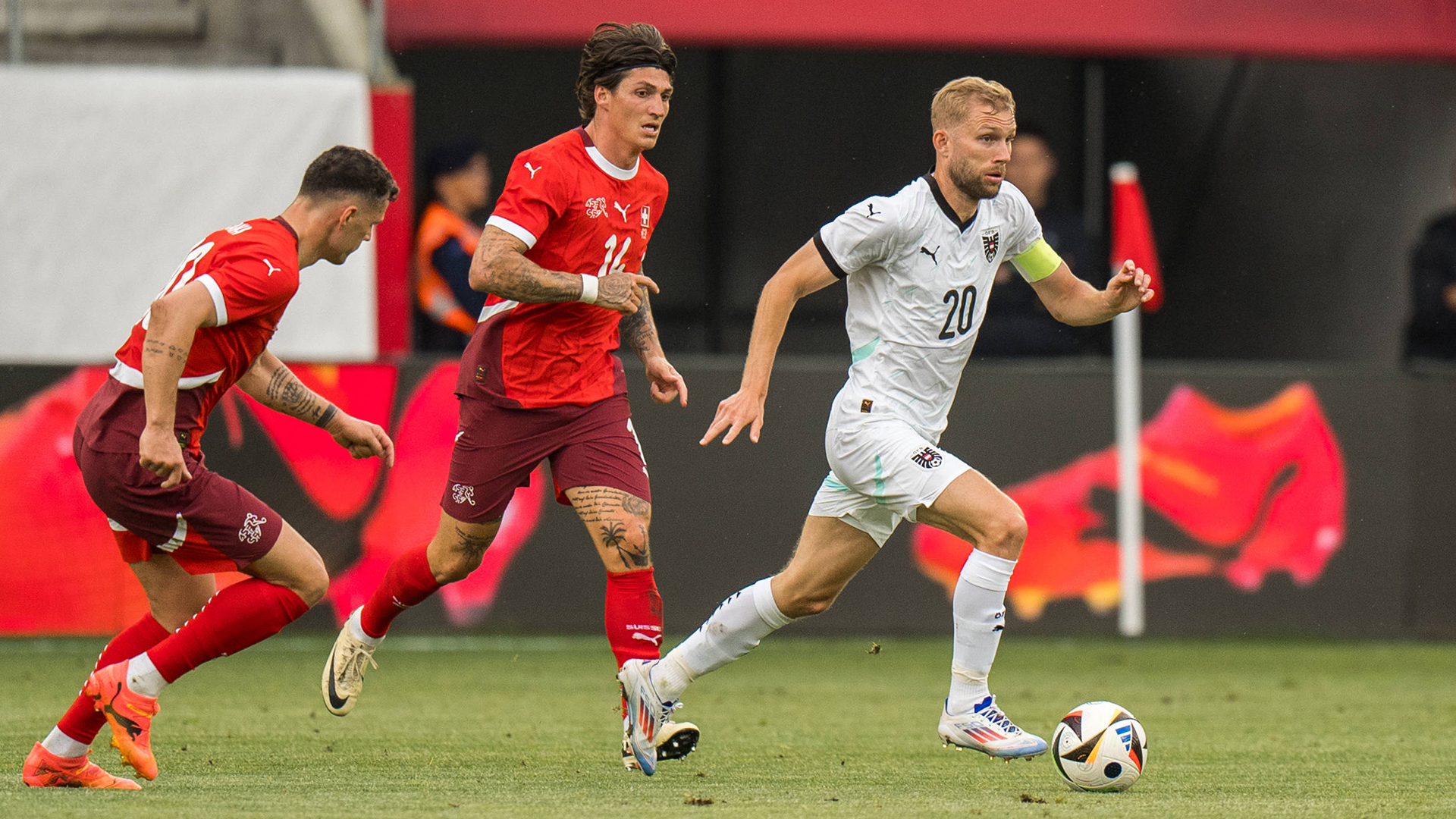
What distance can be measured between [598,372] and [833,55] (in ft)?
22.8

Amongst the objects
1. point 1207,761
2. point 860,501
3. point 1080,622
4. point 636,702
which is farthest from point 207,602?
point 1080,622

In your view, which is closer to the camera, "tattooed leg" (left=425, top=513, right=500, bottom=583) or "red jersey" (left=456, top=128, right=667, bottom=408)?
"red jersey" (left=456, top=128, right=667, bottom=408)

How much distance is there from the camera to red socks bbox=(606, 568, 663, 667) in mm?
5598

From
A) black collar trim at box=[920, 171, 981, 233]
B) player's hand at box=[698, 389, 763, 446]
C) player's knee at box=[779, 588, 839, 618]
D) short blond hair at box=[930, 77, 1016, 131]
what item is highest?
short blond hair at box=[930, 77, 1016, 131]

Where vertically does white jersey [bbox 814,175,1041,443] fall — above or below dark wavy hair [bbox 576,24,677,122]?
below

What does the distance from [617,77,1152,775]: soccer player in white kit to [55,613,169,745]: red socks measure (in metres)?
1.46

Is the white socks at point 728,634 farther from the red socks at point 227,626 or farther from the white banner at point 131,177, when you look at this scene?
the white banner at point 131,177

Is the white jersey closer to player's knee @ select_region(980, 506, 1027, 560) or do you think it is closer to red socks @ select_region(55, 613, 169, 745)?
player's knee @ select_region(980, 506, 1027, 560)

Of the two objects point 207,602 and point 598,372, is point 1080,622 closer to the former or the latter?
point 598,372

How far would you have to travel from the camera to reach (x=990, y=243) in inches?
233

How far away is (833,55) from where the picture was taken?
1238cm

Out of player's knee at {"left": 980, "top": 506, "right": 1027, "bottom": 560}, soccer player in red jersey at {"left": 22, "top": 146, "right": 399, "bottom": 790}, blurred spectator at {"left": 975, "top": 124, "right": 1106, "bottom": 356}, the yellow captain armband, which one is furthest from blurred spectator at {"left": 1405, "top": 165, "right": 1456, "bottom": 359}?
soccer player in red jersey at {"left": 22, "top": 146, "right": 399, "bottom": 790}

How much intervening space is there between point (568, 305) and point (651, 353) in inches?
14.4

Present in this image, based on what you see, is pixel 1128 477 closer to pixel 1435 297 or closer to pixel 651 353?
pixel 1435 297
